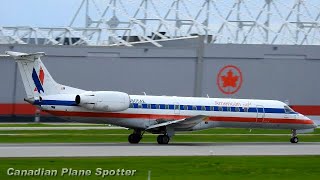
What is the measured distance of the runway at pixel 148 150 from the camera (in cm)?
4072

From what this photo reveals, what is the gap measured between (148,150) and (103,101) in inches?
227

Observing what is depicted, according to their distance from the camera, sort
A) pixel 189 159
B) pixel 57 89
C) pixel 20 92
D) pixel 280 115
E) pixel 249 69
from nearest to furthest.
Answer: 1. pixel 189 159
2. pixel 57 89
3. pixel 280 115
4. pixel 20 92
5. pixel 249 69

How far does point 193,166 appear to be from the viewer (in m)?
35.3

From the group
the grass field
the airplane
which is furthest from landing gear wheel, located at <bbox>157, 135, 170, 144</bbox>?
the grass field

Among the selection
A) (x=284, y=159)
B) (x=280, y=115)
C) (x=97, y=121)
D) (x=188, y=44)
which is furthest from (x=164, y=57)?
(x=284, y=159)

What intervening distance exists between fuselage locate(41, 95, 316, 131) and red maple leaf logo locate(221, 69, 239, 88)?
33.6 m

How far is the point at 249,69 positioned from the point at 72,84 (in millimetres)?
20455

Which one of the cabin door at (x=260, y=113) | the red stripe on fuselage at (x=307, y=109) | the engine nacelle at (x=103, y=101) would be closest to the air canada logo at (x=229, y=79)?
the red stripe on fuselage at (x=307, y=109)

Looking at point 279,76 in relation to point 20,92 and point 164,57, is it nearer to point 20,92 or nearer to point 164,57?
point 164,57

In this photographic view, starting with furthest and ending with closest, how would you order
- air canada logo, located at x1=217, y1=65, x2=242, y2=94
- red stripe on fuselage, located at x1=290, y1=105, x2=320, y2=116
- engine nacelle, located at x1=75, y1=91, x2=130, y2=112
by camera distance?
red stripe on fuselage, located at x1=290, y1=105, x2=320, y2=116, air canada logo, located at x1=217, y1=65, x2=242, y2=94, engine nacelle, located at x1=75, y1=91, x2=130, y2=112

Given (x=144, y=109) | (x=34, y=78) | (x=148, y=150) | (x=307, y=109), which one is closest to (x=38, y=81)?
(x=34, y=78)

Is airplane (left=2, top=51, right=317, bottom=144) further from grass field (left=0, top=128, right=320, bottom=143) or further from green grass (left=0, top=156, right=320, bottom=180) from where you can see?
green grass (left=0, top=156, right=320, bottom=180)

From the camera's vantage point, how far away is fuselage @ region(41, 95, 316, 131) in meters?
48.6

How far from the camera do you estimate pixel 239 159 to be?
131ft
